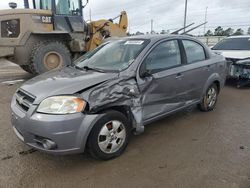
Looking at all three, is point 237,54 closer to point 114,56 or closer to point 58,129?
point 114,56

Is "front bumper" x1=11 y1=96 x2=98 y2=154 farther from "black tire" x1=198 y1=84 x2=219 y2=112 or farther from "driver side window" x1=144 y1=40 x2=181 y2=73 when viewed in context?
"black tire" x1=198 y1=84 x2=219 y2=112

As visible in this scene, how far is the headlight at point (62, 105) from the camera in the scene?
9.35ft

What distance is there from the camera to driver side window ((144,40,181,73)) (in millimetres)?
3741

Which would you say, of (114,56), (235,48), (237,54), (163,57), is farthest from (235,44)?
(114,56)

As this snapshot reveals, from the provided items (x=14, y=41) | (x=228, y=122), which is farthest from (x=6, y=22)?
(x=228, y=122)

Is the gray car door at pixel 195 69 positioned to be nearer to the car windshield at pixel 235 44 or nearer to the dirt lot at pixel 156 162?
the dirt lot at pixel 156 162

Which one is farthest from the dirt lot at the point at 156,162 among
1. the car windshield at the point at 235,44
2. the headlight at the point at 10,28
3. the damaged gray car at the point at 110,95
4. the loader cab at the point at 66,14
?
the loader cab at the point at 66,14

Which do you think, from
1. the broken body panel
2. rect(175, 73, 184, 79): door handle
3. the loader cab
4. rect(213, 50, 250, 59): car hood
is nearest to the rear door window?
rect(175, 73, 184, 79): door handle

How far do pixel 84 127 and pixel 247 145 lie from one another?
2460 millimetres

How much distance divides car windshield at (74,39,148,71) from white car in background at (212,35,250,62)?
165 inches

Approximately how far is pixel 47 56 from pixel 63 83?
17.0 feet

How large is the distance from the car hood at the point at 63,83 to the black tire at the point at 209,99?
240 cm

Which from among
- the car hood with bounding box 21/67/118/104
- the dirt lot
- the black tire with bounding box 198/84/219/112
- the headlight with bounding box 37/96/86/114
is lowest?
the dirt lot

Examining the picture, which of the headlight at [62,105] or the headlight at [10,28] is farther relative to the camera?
the headlight at [10,28]
